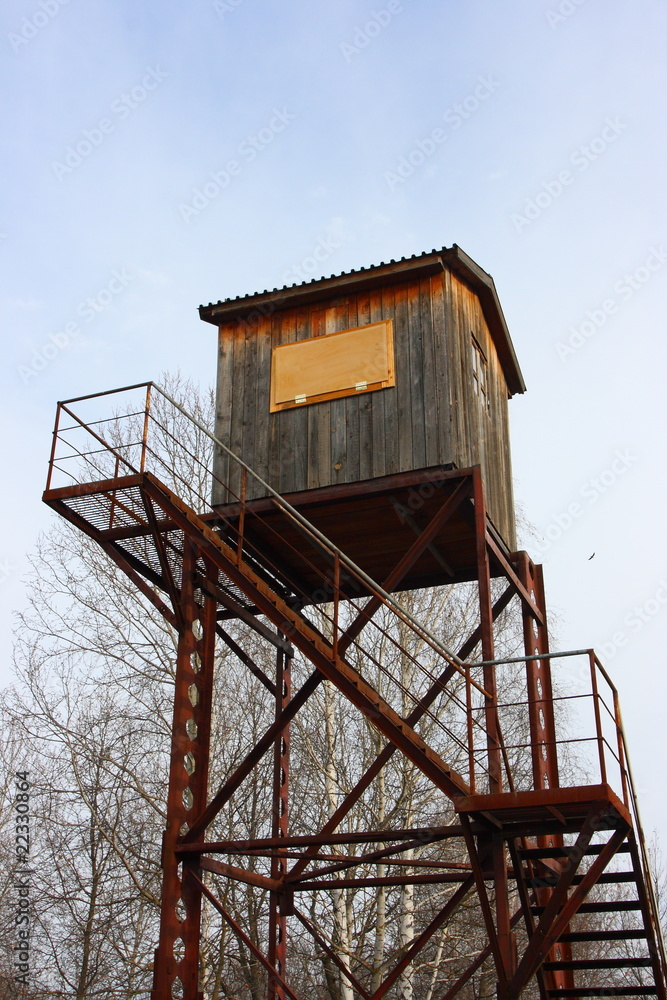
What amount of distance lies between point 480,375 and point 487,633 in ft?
15.8

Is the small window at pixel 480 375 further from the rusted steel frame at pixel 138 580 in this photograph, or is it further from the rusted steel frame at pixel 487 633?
Result: the rusted steel frame at pixel 138 580

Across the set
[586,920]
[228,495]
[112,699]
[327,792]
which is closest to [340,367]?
[228,495]

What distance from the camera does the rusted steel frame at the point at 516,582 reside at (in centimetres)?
1454

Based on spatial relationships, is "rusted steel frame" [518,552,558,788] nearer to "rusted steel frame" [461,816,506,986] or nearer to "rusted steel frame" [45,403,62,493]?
"rusted steel frame" [461,816,506,986]

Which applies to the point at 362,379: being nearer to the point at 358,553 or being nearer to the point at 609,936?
the point at 358,553

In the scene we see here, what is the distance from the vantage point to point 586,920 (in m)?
30.2

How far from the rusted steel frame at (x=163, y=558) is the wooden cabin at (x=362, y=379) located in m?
1.12

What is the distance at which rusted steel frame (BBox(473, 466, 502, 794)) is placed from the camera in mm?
12125

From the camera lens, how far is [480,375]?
16203 mm

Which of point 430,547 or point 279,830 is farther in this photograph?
point 430,547

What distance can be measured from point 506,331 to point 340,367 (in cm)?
353

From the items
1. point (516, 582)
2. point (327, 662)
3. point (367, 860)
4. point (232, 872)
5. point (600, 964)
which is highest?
point (516, 582)

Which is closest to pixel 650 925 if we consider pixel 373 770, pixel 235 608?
pixel 373 770

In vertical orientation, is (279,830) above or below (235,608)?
below
